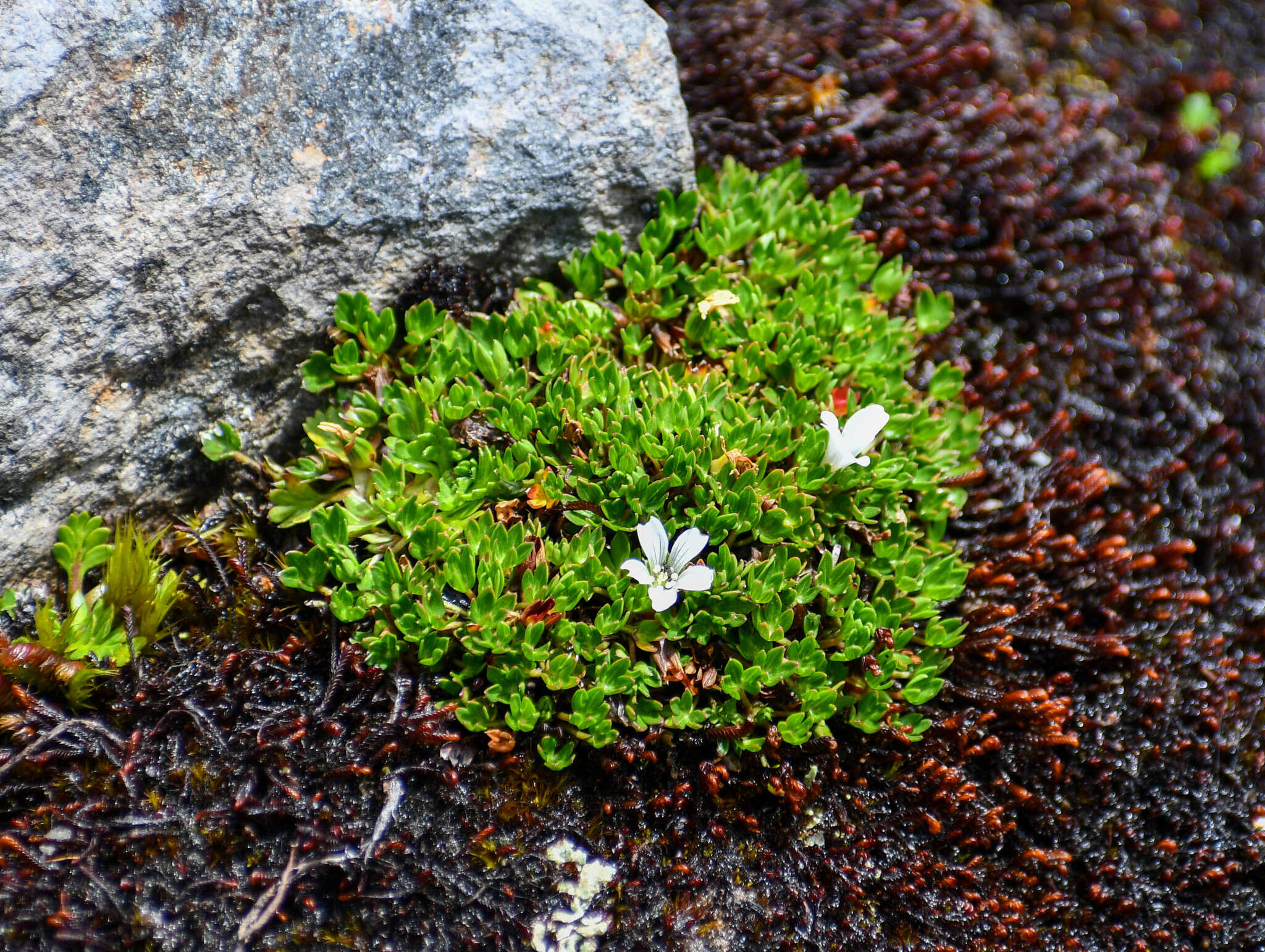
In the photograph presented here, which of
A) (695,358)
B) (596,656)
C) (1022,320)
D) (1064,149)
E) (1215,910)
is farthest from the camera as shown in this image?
(1064,149)

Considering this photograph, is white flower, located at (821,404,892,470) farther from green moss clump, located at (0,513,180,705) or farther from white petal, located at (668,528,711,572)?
green moss clump, located at (0,513,180,705)

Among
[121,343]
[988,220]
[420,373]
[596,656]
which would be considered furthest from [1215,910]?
[121,343]

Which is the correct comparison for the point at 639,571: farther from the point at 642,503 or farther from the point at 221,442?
the point at 221,442

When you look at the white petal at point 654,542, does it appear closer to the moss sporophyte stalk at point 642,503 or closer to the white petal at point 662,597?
the moss sporophyte stalk at point 642,503

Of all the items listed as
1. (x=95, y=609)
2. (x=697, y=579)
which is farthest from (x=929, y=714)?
(x=95, y=609)

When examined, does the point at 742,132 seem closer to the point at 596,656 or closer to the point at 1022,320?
the point at 1022,320

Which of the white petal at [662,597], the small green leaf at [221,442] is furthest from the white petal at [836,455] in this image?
the small green leaf at [221,442]
